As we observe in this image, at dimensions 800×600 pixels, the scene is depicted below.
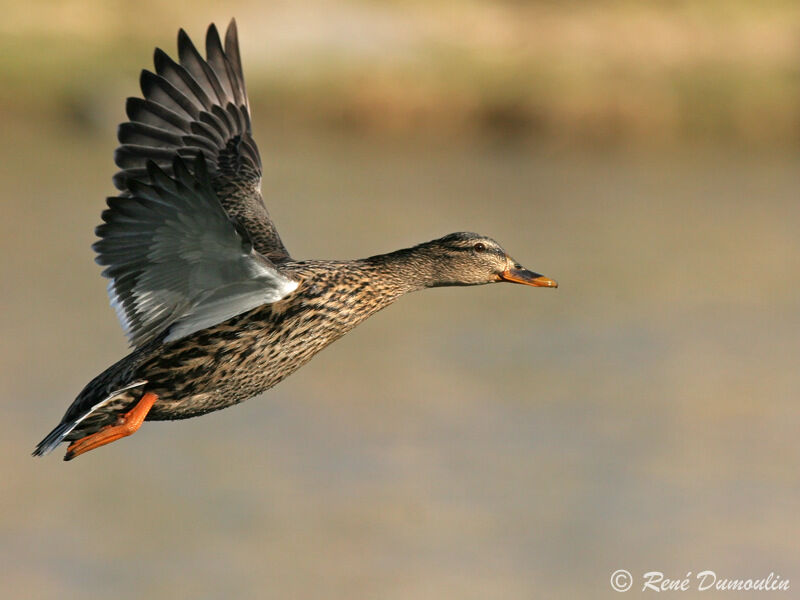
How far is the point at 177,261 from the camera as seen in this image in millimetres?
7668

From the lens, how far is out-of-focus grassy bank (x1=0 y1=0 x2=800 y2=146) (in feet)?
140

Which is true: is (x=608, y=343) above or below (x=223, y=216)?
below

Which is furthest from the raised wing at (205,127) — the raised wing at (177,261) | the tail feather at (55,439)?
the tail feather at (55,439)

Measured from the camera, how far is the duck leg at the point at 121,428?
8078 millimetres

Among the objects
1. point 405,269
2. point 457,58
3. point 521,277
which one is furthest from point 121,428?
point 457,58

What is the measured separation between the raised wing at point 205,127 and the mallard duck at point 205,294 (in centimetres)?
24

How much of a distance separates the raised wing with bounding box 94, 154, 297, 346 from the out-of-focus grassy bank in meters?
34.7

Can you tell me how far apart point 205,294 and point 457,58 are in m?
37.2

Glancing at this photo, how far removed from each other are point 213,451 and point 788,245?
19227mm

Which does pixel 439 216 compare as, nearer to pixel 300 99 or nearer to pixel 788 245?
pixel 300 99

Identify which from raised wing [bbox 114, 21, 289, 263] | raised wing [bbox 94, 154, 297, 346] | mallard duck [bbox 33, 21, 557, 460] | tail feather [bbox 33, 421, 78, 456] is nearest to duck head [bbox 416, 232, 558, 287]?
mallard duck [bbox 33, 21, 557, 460]

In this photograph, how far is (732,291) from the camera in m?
48.6

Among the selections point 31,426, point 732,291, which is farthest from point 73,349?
point 732,291

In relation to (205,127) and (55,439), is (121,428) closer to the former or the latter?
(55,439)
